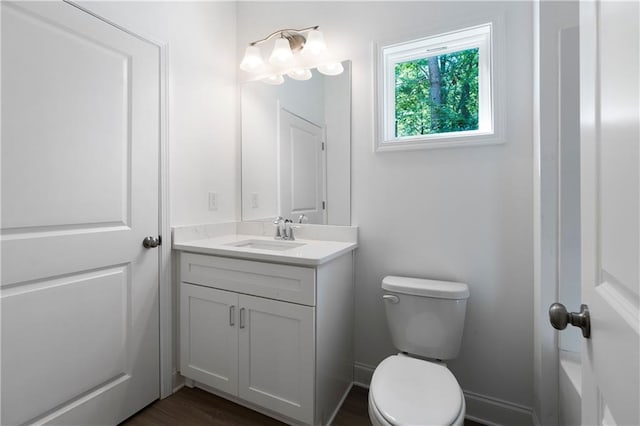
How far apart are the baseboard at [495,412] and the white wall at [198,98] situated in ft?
6.05

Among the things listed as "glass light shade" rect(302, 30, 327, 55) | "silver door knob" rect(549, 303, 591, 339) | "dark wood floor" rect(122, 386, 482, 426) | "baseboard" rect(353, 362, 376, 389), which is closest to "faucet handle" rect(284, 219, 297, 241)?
"baseboard" rect(353, 362, 376, 389)

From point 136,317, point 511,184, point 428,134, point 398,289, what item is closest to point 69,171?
point 136,317

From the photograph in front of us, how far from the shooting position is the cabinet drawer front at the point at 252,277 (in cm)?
138

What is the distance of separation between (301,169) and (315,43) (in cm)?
76

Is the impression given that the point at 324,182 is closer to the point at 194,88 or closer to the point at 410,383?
the point at 194,88

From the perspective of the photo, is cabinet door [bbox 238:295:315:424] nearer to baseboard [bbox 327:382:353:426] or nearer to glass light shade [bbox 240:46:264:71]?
baseboard [bbox 327:382:353:426]

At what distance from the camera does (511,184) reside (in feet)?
4.78

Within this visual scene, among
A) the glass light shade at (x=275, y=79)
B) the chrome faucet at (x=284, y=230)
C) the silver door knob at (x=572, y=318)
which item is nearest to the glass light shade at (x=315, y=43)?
the glass light shade at (x=275, y=79)

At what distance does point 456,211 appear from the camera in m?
1.57

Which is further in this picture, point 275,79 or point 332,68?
point 275,79

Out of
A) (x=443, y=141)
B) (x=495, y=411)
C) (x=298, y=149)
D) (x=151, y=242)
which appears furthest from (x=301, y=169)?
(x=495, y=411)

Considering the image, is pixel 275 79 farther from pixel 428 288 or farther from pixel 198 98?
pixel 428 288

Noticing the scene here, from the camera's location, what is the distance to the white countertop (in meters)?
1.39

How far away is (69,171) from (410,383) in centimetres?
168
